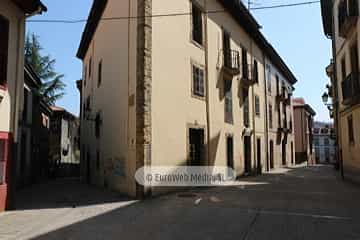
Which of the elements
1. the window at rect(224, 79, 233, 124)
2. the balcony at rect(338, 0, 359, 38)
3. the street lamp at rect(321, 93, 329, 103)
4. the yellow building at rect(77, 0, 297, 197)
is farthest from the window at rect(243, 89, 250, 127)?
the balcony at rect(338, 0, 359, 38)

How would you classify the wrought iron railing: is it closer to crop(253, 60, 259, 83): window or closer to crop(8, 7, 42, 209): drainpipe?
crop(253, 60, 259, 83): window

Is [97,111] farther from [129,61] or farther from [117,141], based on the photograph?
[129,61]

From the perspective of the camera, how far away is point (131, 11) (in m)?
11.0

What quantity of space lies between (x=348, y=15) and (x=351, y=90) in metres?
3.04

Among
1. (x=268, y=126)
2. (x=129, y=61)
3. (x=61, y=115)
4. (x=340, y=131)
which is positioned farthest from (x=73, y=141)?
(x=340, y=131)

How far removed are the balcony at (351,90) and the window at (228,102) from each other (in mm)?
5284

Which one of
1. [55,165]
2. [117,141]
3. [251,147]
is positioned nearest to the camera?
[117,141]

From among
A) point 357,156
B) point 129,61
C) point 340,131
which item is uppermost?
point 129,61

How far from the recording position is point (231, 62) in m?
16.1

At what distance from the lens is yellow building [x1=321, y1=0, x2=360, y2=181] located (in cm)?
1212

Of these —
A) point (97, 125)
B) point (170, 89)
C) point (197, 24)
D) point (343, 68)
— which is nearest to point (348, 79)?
point (343, 68)

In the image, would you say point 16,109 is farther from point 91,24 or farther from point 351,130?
point 351,130

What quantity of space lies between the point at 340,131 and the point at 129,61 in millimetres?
11549

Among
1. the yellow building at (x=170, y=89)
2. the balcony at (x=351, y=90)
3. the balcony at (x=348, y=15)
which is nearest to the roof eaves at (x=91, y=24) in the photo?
the yellow building at (x=170, y=89)
